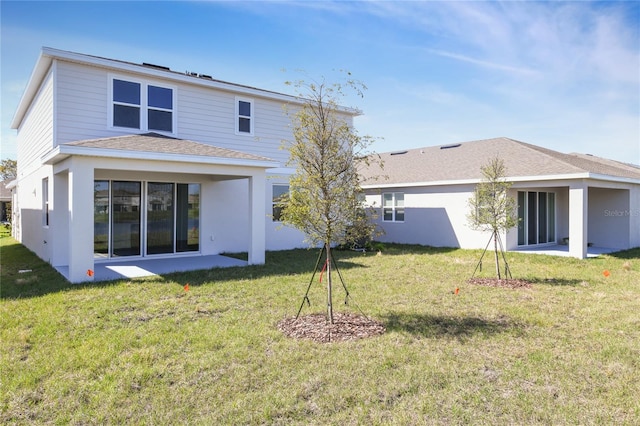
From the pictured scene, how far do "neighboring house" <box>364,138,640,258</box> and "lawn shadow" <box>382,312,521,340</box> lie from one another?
8.58 meters

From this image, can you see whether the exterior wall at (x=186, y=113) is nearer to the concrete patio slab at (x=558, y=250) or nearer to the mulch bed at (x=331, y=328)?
the mulch bed at (x=331, y=328)

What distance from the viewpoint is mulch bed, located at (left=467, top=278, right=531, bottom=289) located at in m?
9.03

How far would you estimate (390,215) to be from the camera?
63.4 ft

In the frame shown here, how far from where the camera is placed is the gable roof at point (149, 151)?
8805 millimetres

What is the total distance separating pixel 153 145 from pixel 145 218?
2.98 meters

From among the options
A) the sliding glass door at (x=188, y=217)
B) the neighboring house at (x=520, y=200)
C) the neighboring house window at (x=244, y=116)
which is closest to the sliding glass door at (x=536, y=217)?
the neighboring house at (x=520, y=200)

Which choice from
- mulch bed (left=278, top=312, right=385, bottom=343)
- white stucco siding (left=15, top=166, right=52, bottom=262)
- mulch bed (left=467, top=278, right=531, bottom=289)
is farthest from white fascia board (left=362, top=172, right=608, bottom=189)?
white stucco siding (left=15, top=166, right=52, bottom=262)

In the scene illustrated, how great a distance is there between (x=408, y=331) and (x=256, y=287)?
383 centimetres

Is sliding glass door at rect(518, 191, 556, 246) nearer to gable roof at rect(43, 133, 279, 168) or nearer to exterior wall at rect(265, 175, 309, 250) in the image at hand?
exterior wall at rect(265, 175, 309, 250)

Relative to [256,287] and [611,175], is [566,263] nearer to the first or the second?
[611,175]

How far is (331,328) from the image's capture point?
19.3ft

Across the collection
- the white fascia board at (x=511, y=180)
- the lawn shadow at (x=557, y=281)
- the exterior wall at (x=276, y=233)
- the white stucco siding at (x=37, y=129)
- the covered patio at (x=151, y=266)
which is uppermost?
the white stucco siding at (x=37, y=129)

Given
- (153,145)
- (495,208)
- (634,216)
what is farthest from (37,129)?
(634,216)

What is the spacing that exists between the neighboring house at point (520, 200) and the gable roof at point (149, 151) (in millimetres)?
7447
